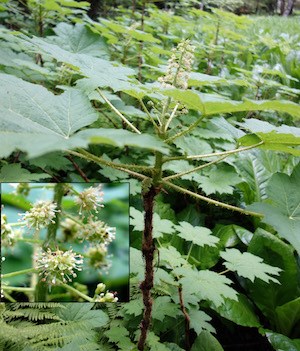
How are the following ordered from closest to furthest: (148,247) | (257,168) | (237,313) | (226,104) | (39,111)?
(226,104) → (39,111) → (148,247) → (237,313) → (257,168)

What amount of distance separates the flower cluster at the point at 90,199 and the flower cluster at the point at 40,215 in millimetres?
65

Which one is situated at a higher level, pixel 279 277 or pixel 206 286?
pixel 206 286

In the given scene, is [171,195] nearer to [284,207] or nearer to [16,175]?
[16,175]

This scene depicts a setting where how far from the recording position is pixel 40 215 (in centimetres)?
99

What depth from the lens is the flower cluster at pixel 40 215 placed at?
3.26 feet

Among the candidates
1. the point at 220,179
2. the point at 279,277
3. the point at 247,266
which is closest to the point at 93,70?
the point at 247,266

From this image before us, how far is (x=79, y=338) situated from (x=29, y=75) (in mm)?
1247

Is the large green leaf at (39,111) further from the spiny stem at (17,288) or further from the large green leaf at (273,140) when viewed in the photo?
the spiny stem at (17,288)

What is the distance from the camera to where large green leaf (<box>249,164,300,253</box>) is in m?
0.78

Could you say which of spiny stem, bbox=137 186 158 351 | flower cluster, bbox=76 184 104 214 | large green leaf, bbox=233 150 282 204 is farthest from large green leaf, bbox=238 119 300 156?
large green leaf, bbox=233 150 282 204

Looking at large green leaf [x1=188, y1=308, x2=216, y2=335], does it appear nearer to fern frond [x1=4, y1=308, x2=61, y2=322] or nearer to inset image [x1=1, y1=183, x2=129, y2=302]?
inset image [x1=1, y1=183, x2=129, y2=302]

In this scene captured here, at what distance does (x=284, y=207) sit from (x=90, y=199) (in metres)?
0.44

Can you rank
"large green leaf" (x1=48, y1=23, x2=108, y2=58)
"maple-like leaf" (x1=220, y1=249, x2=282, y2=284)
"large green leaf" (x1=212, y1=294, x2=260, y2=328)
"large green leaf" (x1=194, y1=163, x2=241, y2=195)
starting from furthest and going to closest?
"large green leaf" (x1=48, y1=23, x2=108, y2=58) → "large green leaf" (x1=194, y1=163, x2=241, y2=195) → "large green leaf" (x1=212, y1=294, x2=260, y2=328) → "maple-like leaf" (x1=220, y1=249, x2=282, y2=284)

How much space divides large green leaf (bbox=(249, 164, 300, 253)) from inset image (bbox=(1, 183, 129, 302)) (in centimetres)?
38
